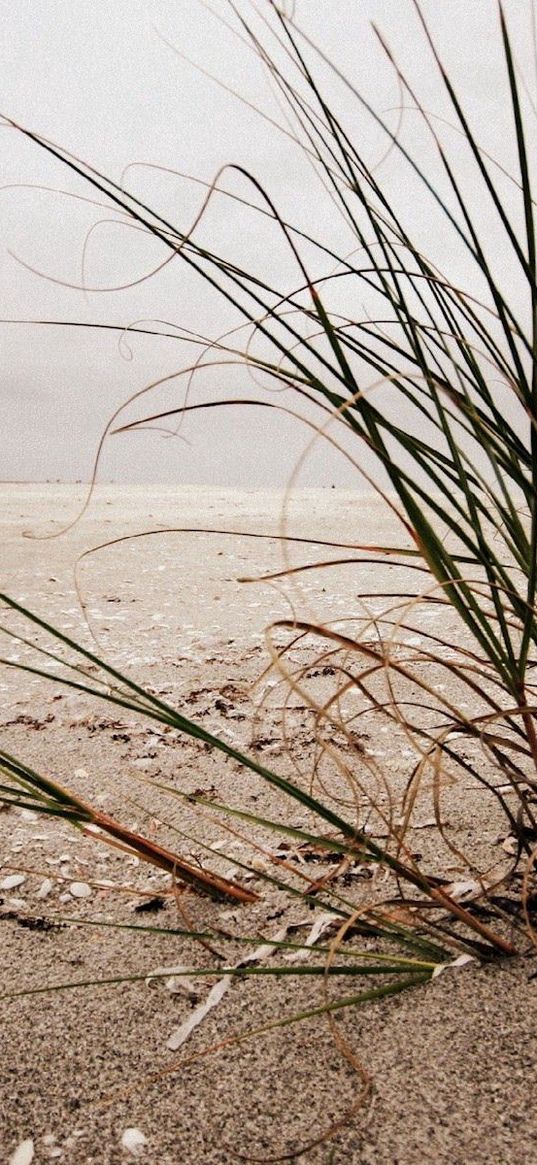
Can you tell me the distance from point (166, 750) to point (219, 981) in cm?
92

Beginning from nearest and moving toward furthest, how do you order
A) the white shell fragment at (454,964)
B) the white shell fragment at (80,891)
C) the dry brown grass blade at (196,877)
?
the white shell fragment at (454,964) < the dry brown grass blade at (196,877) < the white shell fragment at (80,891)

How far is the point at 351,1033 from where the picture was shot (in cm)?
105

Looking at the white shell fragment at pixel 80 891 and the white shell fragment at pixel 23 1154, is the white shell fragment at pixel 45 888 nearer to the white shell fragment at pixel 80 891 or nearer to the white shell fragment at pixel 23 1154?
the white shell fragment at pixel 80 891

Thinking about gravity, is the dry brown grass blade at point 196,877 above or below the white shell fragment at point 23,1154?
above

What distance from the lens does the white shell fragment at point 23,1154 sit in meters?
0.96

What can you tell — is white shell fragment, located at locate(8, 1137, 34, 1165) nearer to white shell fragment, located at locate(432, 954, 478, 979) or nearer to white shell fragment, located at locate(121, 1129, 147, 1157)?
white shell fragment, located at locate(121, 1129, 147, 1157)

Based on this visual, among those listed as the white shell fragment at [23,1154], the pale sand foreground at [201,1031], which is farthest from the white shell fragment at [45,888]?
the white shell fragment at [23,1154]

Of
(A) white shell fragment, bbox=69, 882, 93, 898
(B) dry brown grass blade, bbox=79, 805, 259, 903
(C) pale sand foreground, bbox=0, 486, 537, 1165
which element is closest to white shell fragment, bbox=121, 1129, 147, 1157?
(C) pale sand foreground, bbox=0, 486, 537, 1165

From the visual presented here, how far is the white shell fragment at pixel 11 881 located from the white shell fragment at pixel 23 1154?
21.3 inches

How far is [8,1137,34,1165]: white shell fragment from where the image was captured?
96cm

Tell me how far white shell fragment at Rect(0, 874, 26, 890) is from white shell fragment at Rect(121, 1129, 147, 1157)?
58cm

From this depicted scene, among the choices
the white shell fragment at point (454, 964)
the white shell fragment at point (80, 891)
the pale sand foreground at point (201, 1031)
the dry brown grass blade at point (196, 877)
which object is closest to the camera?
the pale sand foreground at point (201, 1031)

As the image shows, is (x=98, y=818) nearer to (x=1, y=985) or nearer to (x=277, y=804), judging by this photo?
(x=1, y=985)

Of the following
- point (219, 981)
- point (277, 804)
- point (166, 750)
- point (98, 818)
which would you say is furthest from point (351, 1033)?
point (166, 750)
